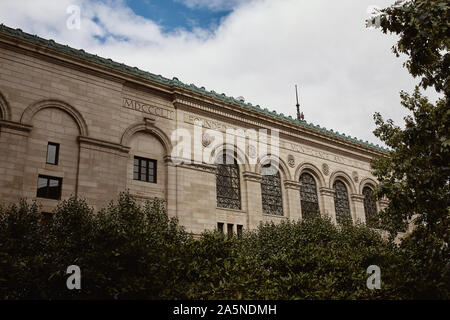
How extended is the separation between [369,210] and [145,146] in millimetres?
20302

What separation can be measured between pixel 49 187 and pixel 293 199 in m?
15.9

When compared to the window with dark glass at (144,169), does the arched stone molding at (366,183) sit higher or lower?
higher

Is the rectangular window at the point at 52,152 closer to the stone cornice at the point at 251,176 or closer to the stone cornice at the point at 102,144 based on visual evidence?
the stone cornice at the point at 102,144

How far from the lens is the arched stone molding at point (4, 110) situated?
19750 millimetres

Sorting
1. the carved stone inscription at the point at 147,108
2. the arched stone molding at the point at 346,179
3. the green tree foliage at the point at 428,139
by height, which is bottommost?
the green tree foliage at the point at 428,139

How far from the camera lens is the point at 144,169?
2400 centimetres

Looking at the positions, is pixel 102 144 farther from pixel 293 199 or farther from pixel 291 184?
pixel 293 199

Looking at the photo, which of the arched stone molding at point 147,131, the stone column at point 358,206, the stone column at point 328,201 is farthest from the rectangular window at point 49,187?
the stone column at point 358,206

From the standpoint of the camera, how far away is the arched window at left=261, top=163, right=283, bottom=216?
95.1 ft

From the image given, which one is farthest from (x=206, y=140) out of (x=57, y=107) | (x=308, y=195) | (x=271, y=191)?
(x=308, y=195)

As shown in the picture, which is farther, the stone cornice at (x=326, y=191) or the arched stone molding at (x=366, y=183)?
the arched stone molding at (x=366, y=183)

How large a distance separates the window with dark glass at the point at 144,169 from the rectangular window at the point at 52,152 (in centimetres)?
412

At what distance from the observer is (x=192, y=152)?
25.6 metres
